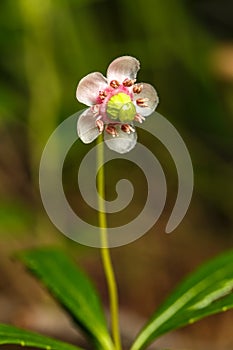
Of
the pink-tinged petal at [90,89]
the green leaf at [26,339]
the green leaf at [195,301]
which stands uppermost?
the pink-tinged petal at [90,89]

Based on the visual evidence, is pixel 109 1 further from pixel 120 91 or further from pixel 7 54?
pixel 120 91

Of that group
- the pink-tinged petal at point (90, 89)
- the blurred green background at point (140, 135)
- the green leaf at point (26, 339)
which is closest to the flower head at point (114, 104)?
the pink-tinged petal at point (90, 89)

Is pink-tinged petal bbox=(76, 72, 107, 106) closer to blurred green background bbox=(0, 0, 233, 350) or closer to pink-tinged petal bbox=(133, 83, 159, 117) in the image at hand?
pink-tinged petal bbox=(133, 83, 159, 117)

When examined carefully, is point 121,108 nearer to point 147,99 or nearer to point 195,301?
point 147,99

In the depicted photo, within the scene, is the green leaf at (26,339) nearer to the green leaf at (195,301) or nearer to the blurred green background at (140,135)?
the green leaf at (195,301)

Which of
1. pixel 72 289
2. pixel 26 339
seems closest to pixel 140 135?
pixel 72 289

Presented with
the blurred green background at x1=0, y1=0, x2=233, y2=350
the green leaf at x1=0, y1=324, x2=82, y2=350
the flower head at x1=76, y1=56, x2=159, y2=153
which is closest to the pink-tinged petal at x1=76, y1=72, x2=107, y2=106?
the flower head at x1=76, y1=56, x2=159, y2=153
